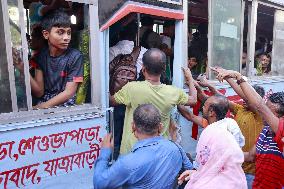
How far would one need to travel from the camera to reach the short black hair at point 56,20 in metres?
2.86

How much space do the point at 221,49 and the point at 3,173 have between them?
3361 mm

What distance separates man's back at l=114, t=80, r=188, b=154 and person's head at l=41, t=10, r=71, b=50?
0.67 m

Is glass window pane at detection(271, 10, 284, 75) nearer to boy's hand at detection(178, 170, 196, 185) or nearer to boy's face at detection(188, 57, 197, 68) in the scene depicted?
boy's face at detection(188, 57, 197, 68)

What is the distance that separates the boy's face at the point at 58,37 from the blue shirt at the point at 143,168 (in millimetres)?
1200

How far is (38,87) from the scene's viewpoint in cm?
287

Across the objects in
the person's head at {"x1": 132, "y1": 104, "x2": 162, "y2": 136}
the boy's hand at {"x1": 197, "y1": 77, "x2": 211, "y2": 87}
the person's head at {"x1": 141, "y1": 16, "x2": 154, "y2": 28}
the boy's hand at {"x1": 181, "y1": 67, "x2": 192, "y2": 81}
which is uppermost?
the person's head at {"x1": 141, "y1": 16, "x2": 154, "y2": 28}

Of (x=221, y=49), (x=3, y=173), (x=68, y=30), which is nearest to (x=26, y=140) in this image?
(x=3, y=173)

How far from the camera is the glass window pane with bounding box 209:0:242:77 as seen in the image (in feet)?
15.0

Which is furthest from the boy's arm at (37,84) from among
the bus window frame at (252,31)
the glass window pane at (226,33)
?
the bus window frame at (252,31)

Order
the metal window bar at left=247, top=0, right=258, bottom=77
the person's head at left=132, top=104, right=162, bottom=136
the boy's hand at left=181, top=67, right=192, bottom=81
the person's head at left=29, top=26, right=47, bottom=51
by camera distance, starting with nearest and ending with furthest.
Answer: the person's head at left=132, top=104, right=162, bottom=136, the person's head at left=29, top=26, right=47, bottom=51, the boy's hand at left=181, top=67, right=192, bottom=81, the metal window bar at left=247, top=0, right=258, bottom=77

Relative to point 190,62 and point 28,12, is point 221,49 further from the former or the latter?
point 28,12

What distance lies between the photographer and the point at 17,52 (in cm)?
258

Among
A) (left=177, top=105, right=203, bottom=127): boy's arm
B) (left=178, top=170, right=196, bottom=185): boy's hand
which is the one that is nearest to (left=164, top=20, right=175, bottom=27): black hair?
(left=177, top=105, right=203, bottom=127): boy's arm

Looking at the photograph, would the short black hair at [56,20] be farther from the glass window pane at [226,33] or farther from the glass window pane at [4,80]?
the glass window pane at [226,33]
